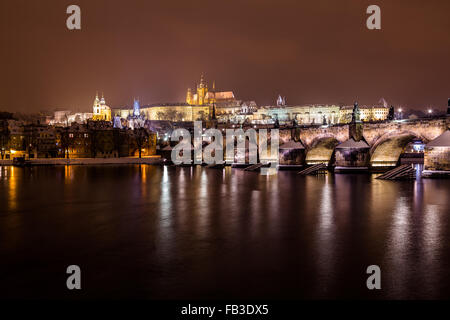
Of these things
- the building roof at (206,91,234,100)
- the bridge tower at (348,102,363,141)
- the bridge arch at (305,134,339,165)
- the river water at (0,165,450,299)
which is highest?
the building roof at (206,91,234,100)

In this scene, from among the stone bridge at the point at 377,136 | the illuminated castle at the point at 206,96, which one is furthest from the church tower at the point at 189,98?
the stone bridge at the point at 377,136

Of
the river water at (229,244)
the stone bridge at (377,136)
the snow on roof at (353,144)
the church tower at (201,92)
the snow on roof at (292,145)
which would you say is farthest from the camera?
the church tower at (201,92)

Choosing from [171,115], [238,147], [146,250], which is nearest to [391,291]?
[146,250]

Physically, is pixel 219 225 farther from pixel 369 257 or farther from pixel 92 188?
pixel 92 188

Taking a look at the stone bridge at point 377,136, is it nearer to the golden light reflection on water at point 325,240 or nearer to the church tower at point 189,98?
the golden light reflection on water at point 325,240

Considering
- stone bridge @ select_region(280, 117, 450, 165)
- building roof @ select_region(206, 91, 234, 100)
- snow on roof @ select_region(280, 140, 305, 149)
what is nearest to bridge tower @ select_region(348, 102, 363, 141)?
stone bridge @ select_region(280, 117, 450, 165)

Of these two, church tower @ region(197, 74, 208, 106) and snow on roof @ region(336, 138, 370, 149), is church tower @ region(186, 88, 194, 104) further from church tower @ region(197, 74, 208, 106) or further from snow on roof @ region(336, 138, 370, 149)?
snow on roof @ region(336, 138, 370, 149)
